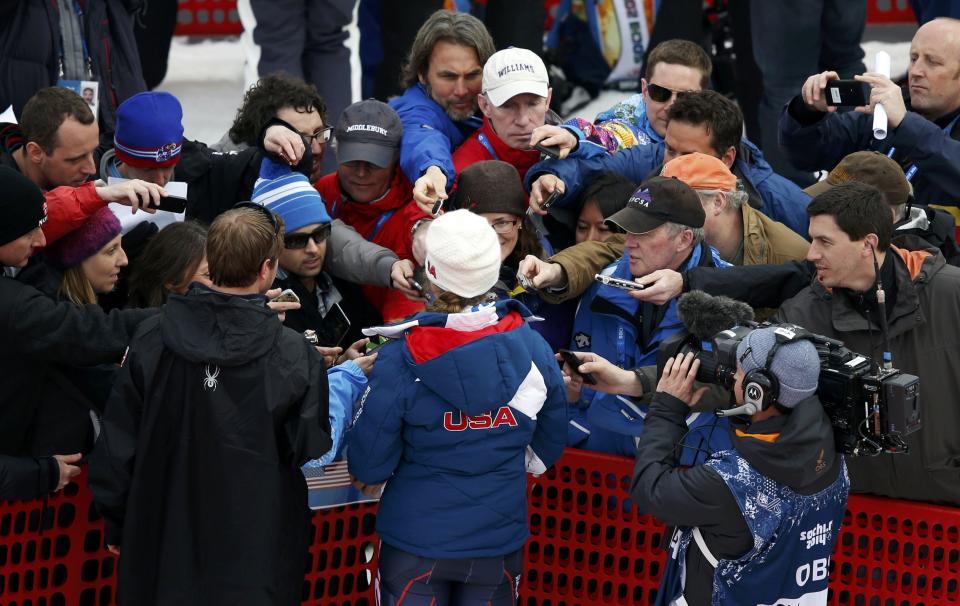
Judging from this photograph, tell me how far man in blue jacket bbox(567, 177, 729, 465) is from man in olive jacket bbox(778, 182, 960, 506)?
17.1 inches

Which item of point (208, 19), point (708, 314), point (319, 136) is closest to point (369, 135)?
point (319, 136)

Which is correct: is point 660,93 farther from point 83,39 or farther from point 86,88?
point 83,39

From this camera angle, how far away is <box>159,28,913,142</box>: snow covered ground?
9.15m

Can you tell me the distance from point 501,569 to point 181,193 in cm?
178

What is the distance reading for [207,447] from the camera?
13.3ft

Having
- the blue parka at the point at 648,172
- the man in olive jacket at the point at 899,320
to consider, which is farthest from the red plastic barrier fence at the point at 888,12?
the man in olive jacket at the point at 899,320

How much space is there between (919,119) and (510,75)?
1603 mm

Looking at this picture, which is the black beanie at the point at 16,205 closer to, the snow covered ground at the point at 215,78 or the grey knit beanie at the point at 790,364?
the grey knit beanie at the point at 790,364

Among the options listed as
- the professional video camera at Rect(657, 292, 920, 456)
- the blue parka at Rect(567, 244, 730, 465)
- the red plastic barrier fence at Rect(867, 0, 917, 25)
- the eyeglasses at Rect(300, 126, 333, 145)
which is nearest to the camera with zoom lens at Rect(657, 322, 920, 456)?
the professional video camera at Rect(657, 292, 920, 456)

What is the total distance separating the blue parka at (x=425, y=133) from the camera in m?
5.23

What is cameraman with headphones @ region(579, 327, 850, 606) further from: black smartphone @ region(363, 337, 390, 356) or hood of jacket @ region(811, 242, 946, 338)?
black smartphone @ region(363, 337, 390, 356)

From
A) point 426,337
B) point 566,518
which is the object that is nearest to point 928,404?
point 566,518

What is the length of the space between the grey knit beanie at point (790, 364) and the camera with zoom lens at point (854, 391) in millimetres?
37

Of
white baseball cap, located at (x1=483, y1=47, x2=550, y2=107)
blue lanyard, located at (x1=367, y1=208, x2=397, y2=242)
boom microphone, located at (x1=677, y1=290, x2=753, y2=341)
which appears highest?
→ white baseball cap, located at (x1=483, y1=47, x2=550, y2=107)
